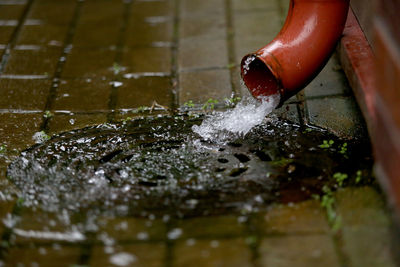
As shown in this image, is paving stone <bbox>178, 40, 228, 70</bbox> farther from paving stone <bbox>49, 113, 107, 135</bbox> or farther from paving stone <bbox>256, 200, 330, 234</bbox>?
paving stone <bbox>256, 200, 330, 234</bbox>

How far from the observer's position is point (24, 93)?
4301mm

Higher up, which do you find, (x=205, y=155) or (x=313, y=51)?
(x=313, y=51)

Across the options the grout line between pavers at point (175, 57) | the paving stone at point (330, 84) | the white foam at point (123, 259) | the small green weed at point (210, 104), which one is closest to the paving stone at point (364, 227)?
the white foam at point (123, 259)

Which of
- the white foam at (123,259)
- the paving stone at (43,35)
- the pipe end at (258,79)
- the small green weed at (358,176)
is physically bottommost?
the paving stone at (43,35)

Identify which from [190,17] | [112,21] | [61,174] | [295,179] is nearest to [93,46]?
[112,21]

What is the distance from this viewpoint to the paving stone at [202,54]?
464 cm

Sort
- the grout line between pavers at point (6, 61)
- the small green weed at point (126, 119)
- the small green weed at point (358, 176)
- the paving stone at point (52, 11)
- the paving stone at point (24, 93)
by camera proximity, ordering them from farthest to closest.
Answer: the paving stone at point (52, 11), the paving stone at point (24, 93), the small green weed at point (126, 119), the small green weed at point (358, 176), the grout line between pavers at point (6, 61)

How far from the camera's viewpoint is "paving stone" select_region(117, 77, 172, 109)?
4148 mm

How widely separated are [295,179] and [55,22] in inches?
130

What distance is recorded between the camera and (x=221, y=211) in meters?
2.94

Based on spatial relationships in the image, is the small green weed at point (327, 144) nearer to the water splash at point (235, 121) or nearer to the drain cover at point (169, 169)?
the drain cover at point (169, 169)

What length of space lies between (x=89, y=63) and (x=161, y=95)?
0.87 meters

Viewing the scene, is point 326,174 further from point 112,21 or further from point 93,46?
point 112,21

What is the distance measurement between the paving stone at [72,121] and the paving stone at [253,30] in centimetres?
136
